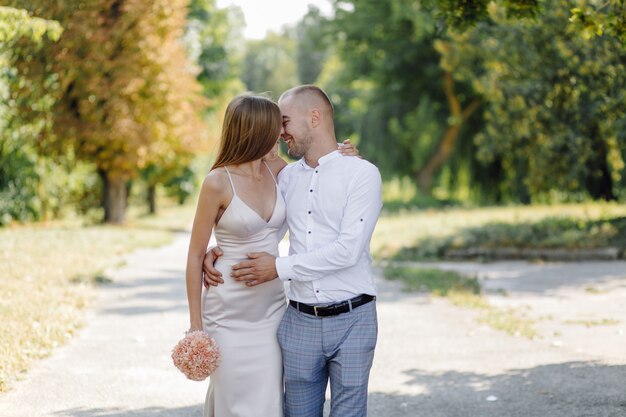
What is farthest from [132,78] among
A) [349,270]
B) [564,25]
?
[349,270]

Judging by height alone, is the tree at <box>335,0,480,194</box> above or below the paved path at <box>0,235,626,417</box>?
above

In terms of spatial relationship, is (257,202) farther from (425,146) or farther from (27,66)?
(425,146)

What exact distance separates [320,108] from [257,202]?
53 centimetres

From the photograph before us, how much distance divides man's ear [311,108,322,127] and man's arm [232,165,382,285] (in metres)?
0.32

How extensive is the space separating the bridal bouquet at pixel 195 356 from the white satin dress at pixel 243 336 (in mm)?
171

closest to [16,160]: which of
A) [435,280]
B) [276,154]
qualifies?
[435,280]

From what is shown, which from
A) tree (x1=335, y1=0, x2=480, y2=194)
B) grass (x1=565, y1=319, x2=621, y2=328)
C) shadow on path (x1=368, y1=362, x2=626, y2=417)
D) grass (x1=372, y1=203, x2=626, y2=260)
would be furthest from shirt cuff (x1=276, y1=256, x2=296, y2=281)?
tree (x1=335, y1=0, x2=480, y2=194)

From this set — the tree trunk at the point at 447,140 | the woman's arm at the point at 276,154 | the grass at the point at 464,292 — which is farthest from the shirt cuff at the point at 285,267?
the tree trunk at the point at 447,140

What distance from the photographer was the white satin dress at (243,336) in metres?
3.67

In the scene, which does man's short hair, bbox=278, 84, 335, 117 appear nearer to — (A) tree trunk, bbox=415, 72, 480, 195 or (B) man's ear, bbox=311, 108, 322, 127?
(B) man's ear, bbox=311, 108, 322, 127

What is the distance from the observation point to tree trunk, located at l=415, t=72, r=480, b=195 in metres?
28.3

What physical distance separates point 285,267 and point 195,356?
0.56 m

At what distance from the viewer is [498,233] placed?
49.0 ft

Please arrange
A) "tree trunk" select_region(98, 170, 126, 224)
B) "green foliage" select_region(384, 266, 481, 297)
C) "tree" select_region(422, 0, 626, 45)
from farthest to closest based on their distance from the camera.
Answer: "tree trunk" select_region(98, 170, 126, 224)
"green foliage" select_region(384, 266, 481, 297)
"tree" select_region(422, 0, 626, 45)
